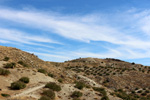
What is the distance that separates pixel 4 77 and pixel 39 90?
7144 millimetres

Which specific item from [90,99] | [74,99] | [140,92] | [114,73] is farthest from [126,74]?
[74,99]

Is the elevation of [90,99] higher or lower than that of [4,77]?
lower

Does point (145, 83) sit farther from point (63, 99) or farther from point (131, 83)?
A: point (63, 99)

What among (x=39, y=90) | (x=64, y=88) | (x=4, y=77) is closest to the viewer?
(x=39, y=90)

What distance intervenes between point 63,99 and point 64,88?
12.3 ft

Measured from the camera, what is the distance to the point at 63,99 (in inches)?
755

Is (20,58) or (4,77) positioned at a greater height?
(20,58)

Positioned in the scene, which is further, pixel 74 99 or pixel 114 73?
pixel 114 73

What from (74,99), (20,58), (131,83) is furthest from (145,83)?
(20,58)

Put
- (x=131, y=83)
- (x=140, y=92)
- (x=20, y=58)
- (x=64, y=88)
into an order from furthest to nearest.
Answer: (x=131, y=83) < (x=140, y=92) < (x=20, y=58) < (x=64, y=88)

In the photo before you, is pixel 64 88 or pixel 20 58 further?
pixel 20 58

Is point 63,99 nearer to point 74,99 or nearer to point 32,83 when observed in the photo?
point 74,99

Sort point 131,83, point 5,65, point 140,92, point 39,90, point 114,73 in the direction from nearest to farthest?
point 39,90
point 5,65
point 140,92
point 131,83
point 114,73

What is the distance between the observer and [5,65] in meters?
25.6
